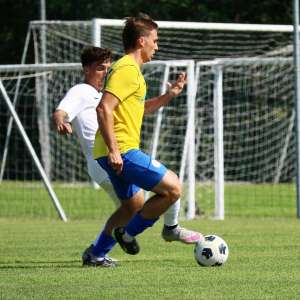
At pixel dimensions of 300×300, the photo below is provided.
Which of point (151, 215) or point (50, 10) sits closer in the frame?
point (151, 215)

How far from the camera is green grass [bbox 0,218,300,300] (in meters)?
7.97

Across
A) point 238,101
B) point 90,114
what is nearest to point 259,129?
point 238,101

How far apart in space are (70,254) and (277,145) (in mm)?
14519

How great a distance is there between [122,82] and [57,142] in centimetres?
1431

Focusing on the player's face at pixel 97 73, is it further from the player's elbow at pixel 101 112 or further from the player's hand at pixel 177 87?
the player's elbow at pixel 101 112

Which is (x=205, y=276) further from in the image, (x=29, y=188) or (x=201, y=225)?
(x=29, y=188)

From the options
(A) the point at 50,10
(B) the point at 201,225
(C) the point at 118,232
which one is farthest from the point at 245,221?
(A) the point at 50,10

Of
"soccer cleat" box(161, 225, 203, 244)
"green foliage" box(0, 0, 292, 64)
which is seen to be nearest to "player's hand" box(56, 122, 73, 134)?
"soccer cleat" box(161, 225, 203, 244)

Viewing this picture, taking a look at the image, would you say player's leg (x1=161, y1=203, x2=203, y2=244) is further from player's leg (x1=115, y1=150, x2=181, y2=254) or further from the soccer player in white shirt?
player's leg (x1=115, y1=150, x2=181, y2=254)

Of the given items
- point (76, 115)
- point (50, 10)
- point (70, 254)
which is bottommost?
point (70, 254)

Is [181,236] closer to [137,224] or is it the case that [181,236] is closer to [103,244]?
[137,224]

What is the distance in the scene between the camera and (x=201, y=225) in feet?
51.0

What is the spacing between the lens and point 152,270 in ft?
31.1

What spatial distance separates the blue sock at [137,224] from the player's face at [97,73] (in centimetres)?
158
